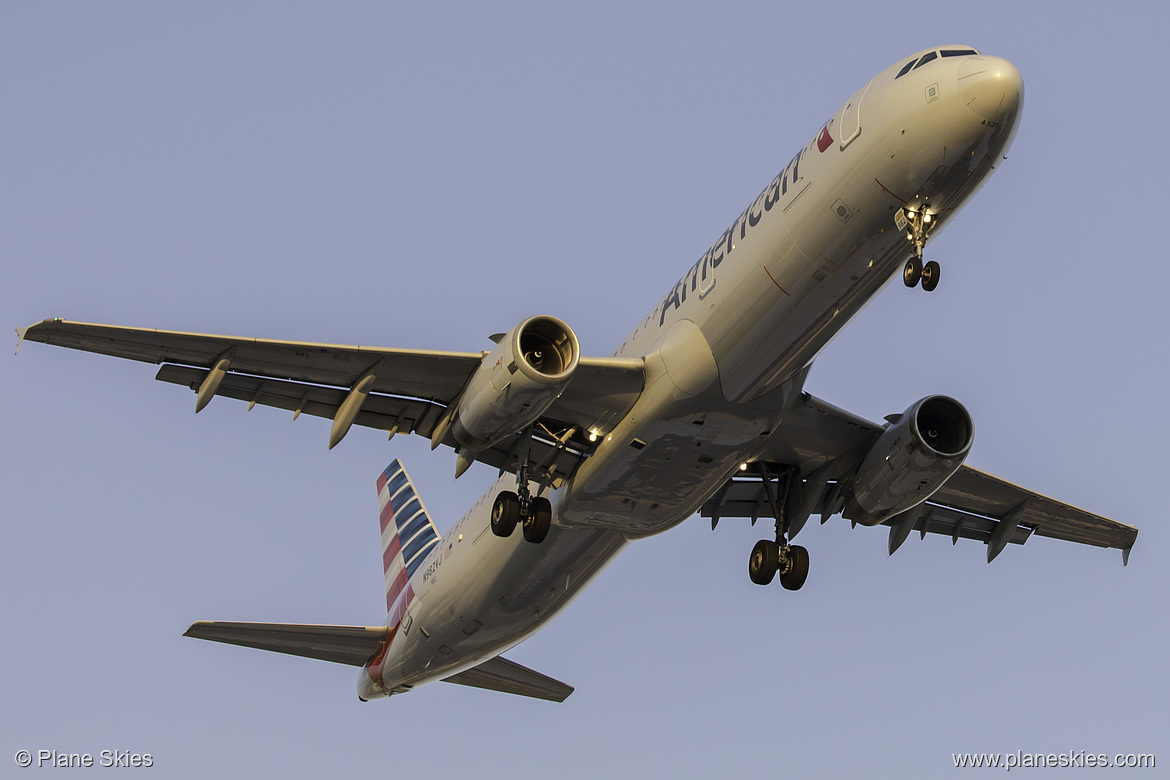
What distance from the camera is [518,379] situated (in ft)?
69.8

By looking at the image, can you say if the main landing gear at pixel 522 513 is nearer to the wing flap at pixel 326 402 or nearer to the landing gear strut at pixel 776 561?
the wing flap at pixel 326 402

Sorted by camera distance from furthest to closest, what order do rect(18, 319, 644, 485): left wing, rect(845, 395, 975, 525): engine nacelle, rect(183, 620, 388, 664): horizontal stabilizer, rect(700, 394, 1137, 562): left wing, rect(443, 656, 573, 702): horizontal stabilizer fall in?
rect(443, 656, 573, 702): horizontal stabilizer, rect(183, 620, 388, 664): horizontal stabilizer, rect(700, 394, 1137, 562): left wing, rect(845, 395, 975, 525): engine nacelle, rect(18, 319, 644, 485): left wing

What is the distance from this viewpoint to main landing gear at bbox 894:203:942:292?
1945 centimetres

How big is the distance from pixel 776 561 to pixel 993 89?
11491mm

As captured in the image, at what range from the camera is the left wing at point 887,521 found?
26.4 metres

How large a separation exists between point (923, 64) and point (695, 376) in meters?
5.96

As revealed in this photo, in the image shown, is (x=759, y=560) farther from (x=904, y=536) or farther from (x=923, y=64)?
(x=923, y=64)

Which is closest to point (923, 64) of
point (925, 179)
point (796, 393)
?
point (925, 179)

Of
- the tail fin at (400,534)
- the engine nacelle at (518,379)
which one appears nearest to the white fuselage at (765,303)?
the engine nacelle at (518,379)

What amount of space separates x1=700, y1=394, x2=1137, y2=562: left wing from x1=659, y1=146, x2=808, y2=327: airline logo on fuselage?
3683mm

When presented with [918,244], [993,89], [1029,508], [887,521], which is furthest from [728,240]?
[1029,508]

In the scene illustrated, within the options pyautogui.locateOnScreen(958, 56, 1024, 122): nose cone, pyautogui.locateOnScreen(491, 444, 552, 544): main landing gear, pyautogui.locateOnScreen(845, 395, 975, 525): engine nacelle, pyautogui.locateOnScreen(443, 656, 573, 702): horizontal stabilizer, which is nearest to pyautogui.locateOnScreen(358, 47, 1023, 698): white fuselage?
pyautogui.locateOnScreen(958, 56, 1024, 122): nose cone

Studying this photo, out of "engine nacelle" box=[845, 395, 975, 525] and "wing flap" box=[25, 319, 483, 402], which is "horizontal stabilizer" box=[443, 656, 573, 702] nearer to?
"engine nacelle" box=[845, 395, 975, 525]

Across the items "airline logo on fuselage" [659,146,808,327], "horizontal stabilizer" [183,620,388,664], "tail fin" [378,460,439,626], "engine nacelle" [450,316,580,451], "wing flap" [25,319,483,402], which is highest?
"airline logo on fuselage" [659,146,808,327]
